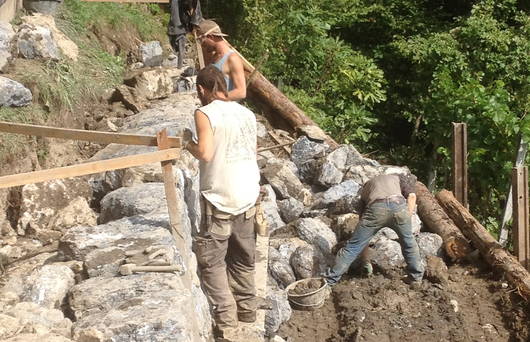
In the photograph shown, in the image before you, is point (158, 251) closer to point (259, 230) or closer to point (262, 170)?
point (259, 230)

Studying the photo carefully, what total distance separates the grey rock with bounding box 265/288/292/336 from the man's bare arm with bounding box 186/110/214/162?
2.16 meters

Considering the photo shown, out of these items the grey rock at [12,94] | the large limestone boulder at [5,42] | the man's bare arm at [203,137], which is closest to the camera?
the man's bare arm at [203,137]

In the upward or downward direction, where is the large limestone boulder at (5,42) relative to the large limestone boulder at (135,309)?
upward

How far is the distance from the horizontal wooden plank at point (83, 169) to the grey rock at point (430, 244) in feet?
14.3

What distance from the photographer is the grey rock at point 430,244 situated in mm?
7730

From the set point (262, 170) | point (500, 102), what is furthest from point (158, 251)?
point (500, 102)

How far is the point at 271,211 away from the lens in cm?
766

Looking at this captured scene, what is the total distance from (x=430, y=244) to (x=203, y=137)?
425 cm

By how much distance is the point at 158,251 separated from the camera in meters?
3.98

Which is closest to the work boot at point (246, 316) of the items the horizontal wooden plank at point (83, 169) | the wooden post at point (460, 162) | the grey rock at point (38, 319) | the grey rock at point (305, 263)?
the horizontal wooden plank at point (83, 169)

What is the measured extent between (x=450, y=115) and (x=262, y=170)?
136 inches

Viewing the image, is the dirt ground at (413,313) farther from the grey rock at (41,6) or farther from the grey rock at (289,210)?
the grey rock at (41,6)

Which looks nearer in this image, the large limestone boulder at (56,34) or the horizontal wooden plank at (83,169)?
the horizontal wooden plank at (83,169)

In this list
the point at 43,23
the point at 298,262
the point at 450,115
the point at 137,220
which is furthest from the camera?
the point at 450,115
